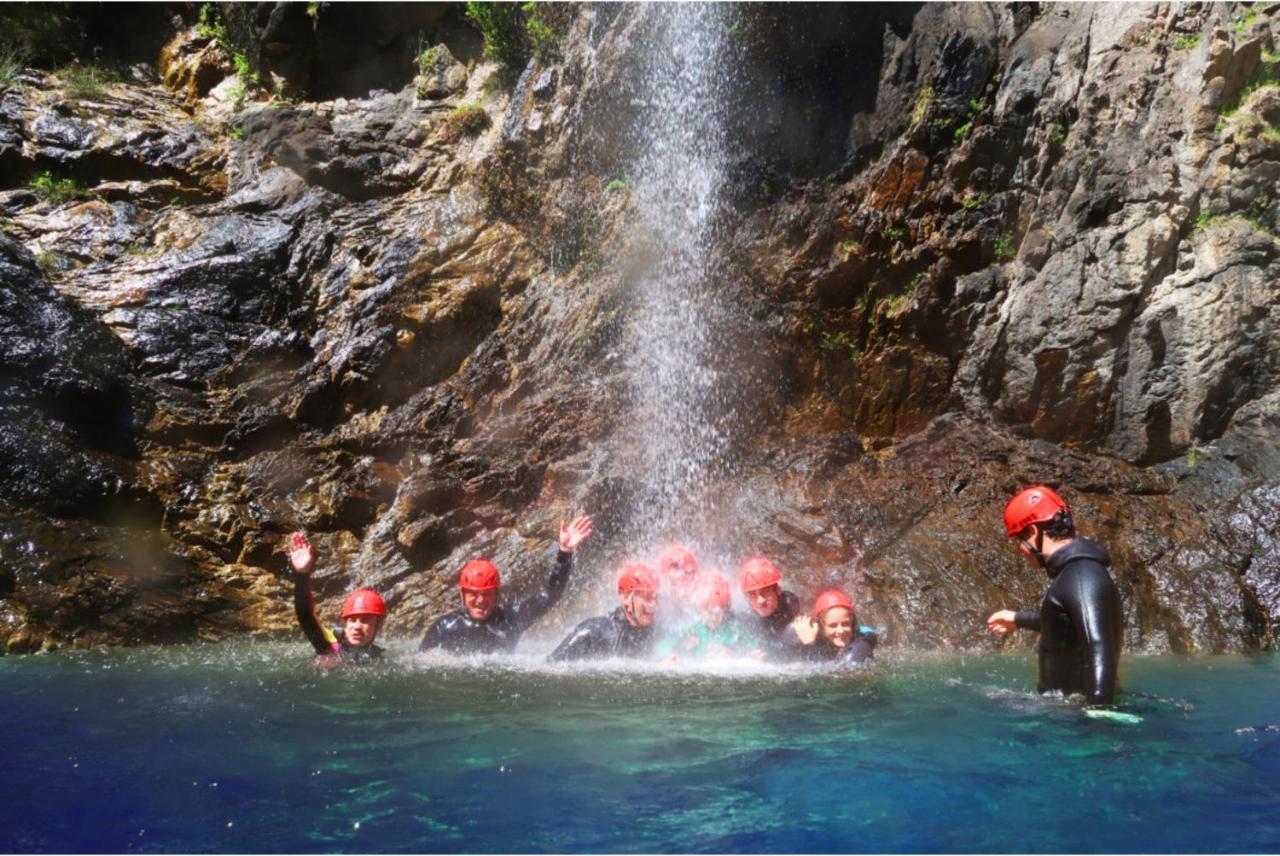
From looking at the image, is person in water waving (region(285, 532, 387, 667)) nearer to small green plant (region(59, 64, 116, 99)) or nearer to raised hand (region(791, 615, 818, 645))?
raised hand (region(791, 615, 818, 645))

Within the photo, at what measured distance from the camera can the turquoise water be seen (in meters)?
3.19

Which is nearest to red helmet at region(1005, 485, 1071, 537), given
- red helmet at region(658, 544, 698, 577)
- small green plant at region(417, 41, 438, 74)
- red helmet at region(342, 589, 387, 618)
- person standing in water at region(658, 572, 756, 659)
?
person standing in water at region(658, 572, 756, 659)

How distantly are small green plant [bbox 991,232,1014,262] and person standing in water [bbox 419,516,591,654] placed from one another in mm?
6224

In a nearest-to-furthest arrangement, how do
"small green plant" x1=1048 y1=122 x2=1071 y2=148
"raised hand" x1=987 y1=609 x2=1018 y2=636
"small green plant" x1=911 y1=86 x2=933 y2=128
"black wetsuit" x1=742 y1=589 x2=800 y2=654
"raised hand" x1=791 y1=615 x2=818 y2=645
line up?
"raised hand" x1=987 y1=609 x2=1018 y2=636, "raised hand" x1=791 y1=615 x2=818 y2=645, "black wetsuit" x1=742 y1=589 x2=800 y2=654, "small green plant" x1=1048 y1=122 x2=1071 y2=148, "small green plant" x1=911 y1=86 x2=933 y2=128

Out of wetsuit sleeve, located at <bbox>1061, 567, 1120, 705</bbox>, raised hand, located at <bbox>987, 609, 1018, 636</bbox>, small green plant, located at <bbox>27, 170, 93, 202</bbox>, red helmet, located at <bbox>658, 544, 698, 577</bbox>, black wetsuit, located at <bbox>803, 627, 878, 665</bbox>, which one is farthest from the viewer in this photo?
small green plant, located at <bbox>27, 170, 93, 202</bbox>

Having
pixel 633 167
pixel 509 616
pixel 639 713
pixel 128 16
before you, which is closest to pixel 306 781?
pixel 639 713

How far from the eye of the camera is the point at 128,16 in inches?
580

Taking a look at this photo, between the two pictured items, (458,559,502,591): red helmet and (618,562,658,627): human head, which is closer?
(618,562,658,627): human head

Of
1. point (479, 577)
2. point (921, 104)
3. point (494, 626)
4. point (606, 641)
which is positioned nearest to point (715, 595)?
point (606, 641)

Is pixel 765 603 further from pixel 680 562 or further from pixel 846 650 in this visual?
pixel 680 562

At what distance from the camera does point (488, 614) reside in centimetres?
704

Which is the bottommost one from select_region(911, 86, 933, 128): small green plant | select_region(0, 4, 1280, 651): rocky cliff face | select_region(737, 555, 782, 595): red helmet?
select_region(737, 555, 782, 595): red helmet

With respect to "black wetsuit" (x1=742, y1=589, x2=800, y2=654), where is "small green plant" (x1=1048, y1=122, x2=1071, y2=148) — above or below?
above

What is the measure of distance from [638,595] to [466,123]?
8.82 m
